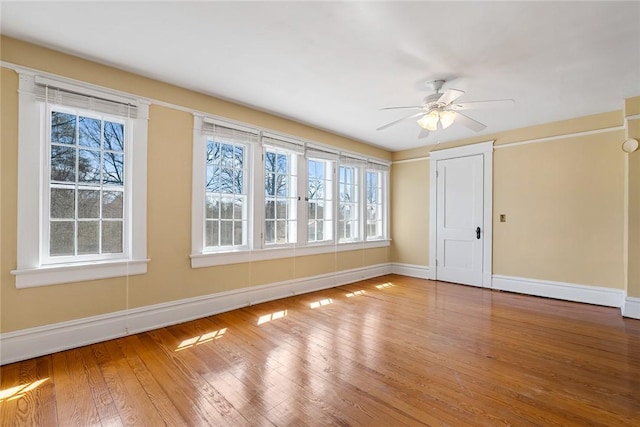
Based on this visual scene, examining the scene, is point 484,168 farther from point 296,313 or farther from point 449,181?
point 296,313

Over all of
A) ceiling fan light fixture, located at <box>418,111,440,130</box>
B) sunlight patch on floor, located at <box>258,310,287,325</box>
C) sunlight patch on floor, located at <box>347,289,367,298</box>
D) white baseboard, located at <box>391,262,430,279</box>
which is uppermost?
ceiling fan light fixture, located at <box>418,111,440,130</box>

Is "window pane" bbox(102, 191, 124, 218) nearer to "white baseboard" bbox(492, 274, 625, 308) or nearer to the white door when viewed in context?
the white door

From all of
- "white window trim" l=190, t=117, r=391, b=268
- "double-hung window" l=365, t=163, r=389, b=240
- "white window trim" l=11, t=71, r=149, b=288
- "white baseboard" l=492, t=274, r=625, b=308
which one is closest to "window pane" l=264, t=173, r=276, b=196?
"white window trim" l=190, t=117, r=391, b=268

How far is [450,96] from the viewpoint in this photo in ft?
8.74

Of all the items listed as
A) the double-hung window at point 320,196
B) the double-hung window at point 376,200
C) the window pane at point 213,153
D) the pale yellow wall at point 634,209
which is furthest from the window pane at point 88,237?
the pale yellow wall at point 634,209

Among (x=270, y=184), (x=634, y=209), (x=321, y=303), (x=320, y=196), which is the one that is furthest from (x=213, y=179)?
(x=634, y=209)

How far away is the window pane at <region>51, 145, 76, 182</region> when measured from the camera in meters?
2.57

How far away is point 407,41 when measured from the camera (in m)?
2.34

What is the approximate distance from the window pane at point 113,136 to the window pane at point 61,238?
2.66 ft

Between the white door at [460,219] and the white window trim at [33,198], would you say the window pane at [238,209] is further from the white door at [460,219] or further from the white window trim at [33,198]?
the white door at [460,219]

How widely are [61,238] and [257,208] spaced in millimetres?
1998

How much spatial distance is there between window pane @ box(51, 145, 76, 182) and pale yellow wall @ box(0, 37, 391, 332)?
0.25 metres

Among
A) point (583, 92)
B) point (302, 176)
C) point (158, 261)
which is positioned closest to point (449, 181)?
point (583, 92)

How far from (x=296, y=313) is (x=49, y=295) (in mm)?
2373
